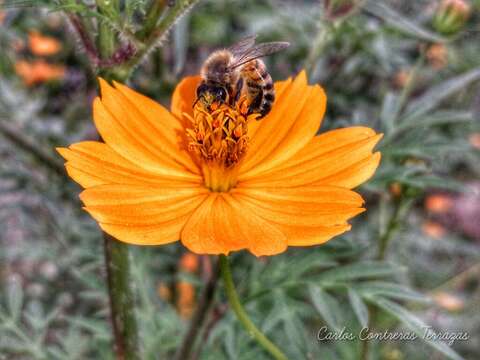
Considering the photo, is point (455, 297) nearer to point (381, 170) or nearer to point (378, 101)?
point (378, 101)

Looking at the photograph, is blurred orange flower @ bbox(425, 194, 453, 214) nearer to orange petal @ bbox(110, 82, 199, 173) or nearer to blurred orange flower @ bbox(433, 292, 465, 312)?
blurred orange flower @ bbox(433, 292, 465, 312)

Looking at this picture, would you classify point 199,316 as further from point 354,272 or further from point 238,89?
point 238,89

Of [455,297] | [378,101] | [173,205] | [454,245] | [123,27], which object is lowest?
[455,297]

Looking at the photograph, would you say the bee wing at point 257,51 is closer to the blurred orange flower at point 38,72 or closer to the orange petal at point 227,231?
the orange petal at point 227,231

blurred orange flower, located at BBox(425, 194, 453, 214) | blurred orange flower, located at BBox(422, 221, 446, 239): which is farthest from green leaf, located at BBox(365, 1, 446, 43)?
blurred orange flower, located at BBox(425, 194, 453, 214)

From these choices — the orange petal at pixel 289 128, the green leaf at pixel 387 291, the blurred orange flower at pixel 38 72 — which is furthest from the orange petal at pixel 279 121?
the blurred orange flower at pixel 38 72

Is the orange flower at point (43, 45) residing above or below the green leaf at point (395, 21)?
below

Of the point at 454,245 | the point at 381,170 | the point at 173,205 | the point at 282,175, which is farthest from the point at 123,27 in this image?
the point at 454,245
